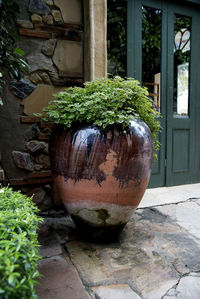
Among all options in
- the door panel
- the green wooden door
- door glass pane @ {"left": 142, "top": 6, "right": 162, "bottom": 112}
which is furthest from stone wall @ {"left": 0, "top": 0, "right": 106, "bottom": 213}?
the door panel

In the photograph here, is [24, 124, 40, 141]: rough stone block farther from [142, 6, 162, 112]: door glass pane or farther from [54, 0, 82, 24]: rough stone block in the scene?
[142, 6, 162, 112]: door glass pane

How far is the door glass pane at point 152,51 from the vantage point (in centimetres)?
273

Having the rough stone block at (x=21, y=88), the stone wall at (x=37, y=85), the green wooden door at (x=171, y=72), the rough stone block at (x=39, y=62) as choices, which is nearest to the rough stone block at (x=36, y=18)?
the stone wall at (x=37, y=85)

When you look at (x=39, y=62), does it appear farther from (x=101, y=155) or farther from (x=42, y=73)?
(x=101, y=155)

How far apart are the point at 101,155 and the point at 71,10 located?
149 cm

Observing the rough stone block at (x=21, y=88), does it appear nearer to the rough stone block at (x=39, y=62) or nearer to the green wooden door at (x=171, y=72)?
the rough stone block at (x=39, y=62)

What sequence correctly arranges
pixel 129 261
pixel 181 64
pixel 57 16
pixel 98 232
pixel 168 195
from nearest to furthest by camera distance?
pixel 129 261 < pixel 98 232 < pixel 57 16 < pixel 168 195 < pixel 181 64

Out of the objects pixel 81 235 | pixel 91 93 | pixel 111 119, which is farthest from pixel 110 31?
pixel 81 235

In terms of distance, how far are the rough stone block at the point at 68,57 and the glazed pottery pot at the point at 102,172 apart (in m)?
0.85

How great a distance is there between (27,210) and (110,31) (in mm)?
2451

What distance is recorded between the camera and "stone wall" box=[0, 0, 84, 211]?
6.11ft

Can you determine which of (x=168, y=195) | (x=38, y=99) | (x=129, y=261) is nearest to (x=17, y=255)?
(x=129, y=261)

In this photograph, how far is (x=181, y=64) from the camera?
297 centimetres

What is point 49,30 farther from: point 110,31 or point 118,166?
point 118,166
